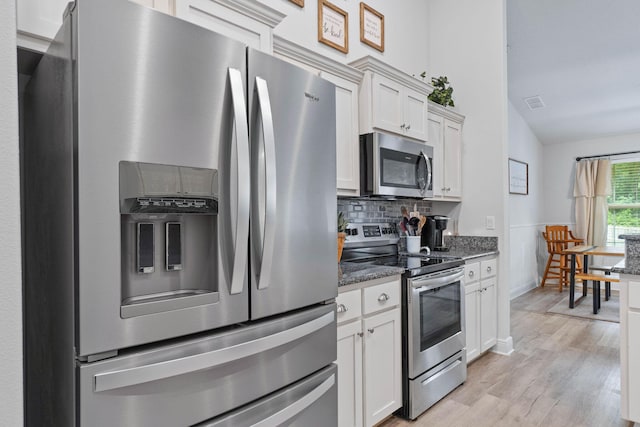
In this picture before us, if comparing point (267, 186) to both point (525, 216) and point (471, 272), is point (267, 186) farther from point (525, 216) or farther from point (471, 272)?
point (525, 216)

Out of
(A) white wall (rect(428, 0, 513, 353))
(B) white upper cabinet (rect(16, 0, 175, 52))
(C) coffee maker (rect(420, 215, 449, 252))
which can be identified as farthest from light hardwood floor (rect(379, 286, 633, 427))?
(B) white upper cabinet (rect(16, 0, 175, 52))

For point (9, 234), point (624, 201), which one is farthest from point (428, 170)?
point (624, 201)

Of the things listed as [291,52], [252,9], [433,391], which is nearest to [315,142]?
[252,9]

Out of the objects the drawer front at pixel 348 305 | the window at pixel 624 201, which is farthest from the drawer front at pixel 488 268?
the window at pixel 624 201

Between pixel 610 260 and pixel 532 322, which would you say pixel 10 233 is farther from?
pixel 610 260

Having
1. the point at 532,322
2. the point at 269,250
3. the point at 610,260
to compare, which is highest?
the point at 269,250

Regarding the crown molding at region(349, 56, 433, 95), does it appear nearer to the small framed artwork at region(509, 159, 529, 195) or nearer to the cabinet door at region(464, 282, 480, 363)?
the cabinet door at region(464, 282, 480, 363)

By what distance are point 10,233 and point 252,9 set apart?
132 centimetres

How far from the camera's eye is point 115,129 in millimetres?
951

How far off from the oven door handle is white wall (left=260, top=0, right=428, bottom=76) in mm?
1672

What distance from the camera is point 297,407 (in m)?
1.36

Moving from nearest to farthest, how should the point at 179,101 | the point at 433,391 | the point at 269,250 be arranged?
the point at 179,101, the point at 269,250, the point at 433,391

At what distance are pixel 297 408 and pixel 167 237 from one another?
762 millimetres

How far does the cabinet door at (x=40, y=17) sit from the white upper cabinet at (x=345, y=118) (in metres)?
1.27
